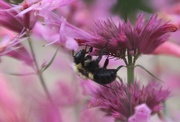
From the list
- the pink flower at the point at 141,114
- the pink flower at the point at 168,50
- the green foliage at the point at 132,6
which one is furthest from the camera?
the green foliage at the point at 132,6

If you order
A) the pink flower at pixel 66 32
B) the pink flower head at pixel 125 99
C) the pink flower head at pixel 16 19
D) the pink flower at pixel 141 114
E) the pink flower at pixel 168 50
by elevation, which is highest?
the pink flower head at pixel 16 19

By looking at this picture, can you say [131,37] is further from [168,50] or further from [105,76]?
[168,50]

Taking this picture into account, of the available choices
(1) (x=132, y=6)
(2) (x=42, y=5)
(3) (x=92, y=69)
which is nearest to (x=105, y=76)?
(3) (x=92, y=69)

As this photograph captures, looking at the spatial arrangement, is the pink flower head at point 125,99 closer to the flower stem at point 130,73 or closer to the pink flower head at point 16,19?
the flower stem at point 130,73

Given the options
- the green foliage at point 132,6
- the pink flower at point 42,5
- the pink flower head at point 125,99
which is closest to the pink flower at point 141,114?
the pink flower head at point 125,99

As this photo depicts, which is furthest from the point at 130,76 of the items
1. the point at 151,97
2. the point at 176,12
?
the point at 176,12

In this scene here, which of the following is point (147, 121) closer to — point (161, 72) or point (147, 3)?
point (161, 72)

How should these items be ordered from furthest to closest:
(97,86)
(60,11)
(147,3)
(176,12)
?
(147,3), (60,11), (176,12), (97,86)
